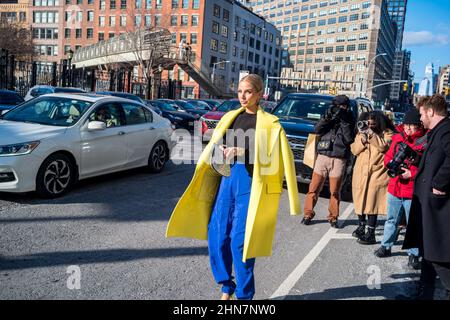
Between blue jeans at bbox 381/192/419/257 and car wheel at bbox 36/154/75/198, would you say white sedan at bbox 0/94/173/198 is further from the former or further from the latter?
blue jeans at bbox 381/192/419/257

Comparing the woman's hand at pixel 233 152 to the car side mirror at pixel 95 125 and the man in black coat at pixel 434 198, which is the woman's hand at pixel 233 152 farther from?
the car side mirror at pixel 95 125

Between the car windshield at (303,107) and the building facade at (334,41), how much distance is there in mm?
98789

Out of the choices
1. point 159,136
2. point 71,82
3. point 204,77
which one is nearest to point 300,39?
point 204,77

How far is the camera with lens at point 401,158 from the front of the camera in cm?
421

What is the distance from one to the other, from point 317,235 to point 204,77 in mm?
52328

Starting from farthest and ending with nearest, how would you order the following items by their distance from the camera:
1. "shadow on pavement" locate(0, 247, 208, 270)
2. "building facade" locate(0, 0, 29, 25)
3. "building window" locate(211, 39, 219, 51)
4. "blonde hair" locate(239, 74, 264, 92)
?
1. "building facade" locate(0, 0, 29, 25)
2. "building window" locate(211, 39, 219, 51)
3. "shadow on pavement" locate(0, 247, 208, 270)
4. "blonde hair" locate(239, 74, 264, 92)

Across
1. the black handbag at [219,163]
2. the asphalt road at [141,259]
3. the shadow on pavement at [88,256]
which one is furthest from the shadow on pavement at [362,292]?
the shadow on pavement at [88,256]

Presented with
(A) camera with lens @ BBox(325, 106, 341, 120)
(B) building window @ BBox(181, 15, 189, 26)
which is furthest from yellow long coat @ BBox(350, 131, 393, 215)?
(B) building window @ BBox(181, 15, 189, 26)

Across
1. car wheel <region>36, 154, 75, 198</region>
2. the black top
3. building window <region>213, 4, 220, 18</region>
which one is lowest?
car wheel <region>36, 154, 75, 198</region>

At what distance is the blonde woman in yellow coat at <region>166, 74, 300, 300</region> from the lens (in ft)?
10.6

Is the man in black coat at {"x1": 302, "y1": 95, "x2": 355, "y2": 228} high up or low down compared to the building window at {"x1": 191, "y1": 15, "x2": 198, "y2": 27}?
down

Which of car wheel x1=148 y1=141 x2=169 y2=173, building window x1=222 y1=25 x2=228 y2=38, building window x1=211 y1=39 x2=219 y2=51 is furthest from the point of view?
building window x1=222 y1=25 x2=228 y2=38

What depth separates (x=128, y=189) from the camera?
7.32 meters
